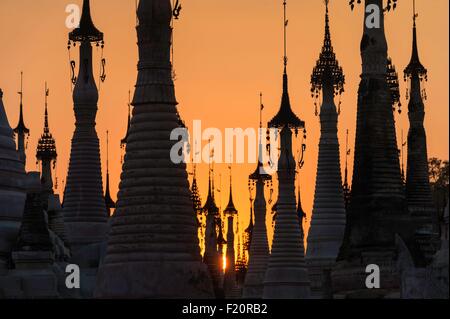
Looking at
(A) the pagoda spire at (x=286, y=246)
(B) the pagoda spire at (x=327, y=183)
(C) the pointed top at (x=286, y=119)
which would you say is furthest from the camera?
(B) the pagoda spire at (x=327, y=183)

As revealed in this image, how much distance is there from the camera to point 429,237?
85688 mm

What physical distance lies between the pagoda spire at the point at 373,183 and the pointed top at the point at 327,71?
76.8ft

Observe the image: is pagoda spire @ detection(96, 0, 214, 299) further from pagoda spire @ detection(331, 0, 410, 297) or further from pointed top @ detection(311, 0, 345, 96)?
pointed top @ detection(311, 0, 345, 96)

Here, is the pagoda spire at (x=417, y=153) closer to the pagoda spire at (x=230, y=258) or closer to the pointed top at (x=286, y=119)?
the pointed top at (x=286, y=119)

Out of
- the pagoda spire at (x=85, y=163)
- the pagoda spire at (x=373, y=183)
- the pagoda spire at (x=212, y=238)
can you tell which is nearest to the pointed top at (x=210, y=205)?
the pagoda spire at (x=212, y=238)

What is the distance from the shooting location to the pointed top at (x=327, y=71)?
114m

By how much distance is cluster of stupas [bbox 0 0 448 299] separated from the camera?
254 feet

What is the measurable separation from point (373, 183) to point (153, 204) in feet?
41.8

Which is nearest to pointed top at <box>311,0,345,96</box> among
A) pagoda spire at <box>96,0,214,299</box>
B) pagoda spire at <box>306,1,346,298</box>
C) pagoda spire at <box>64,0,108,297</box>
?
pagoda spire at <box>306,1,346,298</box>

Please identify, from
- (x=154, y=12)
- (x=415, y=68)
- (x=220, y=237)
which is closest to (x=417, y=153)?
(x=415, y=68)

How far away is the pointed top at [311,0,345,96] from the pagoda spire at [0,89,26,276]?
833 inches
